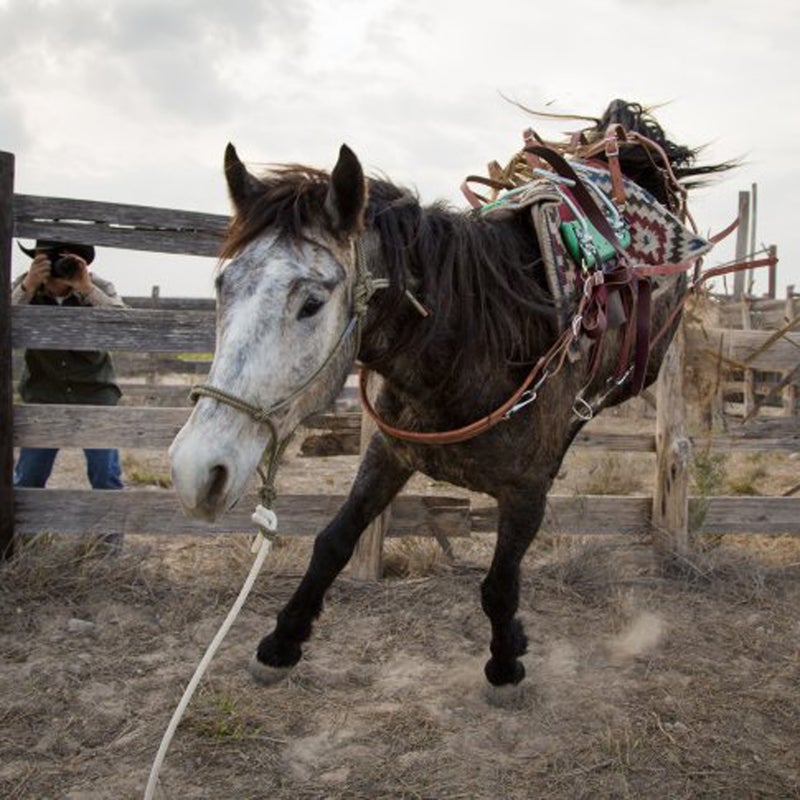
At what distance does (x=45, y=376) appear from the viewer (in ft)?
15.5

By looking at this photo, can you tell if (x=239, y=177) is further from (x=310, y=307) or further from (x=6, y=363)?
(x=6, y=363)

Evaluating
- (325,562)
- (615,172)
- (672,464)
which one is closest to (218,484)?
(325,562)

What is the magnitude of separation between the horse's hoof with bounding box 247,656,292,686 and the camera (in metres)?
2.66

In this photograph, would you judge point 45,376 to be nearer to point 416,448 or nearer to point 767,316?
point 416,448

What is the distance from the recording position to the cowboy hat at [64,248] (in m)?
4.34

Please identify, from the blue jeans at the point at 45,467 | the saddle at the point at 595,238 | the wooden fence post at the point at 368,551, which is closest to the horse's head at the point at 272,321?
the saddle at the point at 595,238

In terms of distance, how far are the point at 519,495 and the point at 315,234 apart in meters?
1.38

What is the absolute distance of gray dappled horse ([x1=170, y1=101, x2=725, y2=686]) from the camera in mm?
1768

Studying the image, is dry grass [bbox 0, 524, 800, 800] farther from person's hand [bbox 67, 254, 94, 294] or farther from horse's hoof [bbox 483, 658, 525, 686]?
person's hand [bbox 67, 254, 94, 294]

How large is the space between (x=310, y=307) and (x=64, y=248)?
Result: 3.18m

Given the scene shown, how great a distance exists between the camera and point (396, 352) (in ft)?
7.80

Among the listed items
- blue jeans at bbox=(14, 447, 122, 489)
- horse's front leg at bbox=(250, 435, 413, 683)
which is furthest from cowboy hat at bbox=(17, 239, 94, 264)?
horse's front leg at bbox=(250, 435, 413, 683)

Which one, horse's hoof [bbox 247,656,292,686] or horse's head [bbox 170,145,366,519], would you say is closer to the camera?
horse's head [bbox 170,145,366,519]

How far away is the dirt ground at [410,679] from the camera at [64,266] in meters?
1.51
